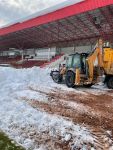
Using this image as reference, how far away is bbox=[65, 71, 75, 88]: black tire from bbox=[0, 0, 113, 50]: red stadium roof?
11.2 meters

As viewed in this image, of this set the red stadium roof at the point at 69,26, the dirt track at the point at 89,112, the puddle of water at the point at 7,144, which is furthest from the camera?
the red stadium roof at the point at 69,26

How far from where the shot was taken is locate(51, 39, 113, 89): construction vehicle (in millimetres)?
15938

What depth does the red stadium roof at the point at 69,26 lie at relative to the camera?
2859 cm

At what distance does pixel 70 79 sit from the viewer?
16734 mm

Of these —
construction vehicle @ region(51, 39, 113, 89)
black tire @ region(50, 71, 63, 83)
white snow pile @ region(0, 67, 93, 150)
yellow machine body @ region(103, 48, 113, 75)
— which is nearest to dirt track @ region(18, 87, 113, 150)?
white snow pile @ region(0, 67, 93, 150)

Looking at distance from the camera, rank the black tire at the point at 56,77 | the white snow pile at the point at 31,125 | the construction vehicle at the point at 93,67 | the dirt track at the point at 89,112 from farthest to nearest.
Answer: the black tire at the point at 56,77 → the construction vehicle at the point at 93,67 → the dirt track at the point at 89,112 → the white snow pile at the point at 31,125

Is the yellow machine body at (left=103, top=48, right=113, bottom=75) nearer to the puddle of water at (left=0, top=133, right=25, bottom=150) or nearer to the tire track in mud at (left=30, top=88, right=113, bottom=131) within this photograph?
the tire track in mud at (left=30, top=88, right=113, bottom=131)

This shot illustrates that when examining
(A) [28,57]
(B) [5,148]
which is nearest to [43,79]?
(B) [5,148]

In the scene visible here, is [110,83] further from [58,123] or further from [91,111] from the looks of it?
[58,123]

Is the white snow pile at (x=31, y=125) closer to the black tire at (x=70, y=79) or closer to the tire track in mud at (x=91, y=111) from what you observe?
the tire track in mud at (x=91, y=111)

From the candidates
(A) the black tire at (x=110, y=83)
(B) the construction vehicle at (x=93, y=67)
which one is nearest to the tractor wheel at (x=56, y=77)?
(B) the construction vehicle at (x=93, y=67)

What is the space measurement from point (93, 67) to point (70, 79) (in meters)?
1.63

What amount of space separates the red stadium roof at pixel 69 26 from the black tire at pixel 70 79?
1124cm

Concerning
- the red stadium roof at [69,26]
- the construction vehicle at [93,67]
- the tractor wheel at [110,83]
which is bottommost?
the tractor wheel at [110,83]
